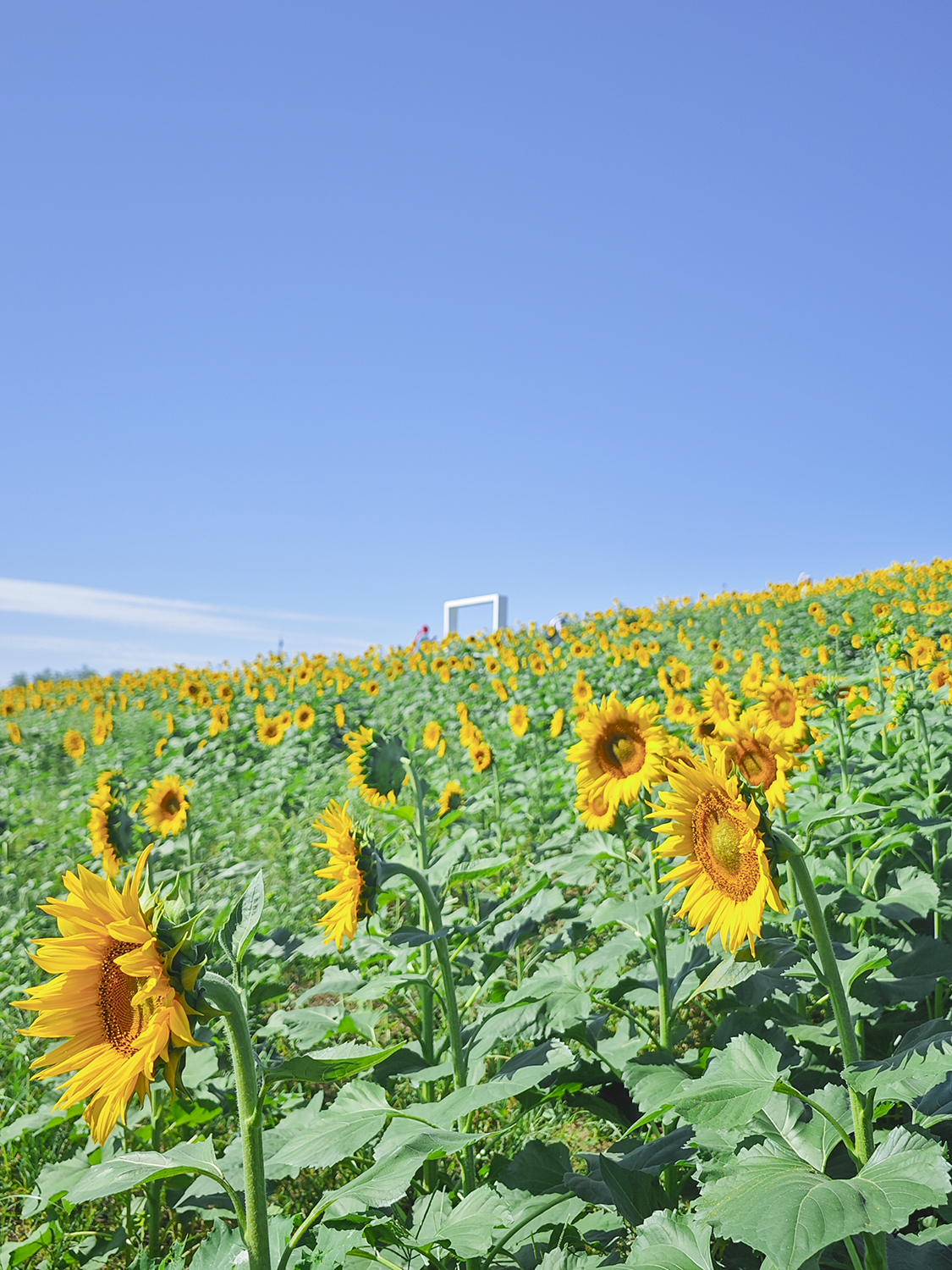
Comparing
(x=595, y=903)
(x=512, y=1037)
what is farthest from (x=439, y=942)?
(x=595, y=903)

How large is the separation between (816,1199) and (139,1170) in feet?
3.78

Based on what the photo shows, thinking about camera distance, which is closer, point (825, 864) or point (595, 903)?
point (825, 864)

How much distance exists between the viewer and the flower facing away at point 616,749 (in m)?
2.82

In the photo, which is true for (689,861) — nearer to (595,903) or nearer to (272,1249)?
(272,1249)

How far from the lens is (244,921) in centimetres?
147

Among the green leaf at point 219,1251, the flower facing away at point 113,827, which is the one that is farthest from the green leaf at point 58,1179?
the flower facing away at point 113,827

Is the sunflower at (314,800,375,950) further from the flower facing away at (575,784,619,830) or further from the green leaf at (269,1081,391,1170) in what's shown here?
the flower facing away at (575,784,619,830)

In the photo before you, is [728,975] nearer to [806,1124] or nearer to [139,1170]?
[806,1124]

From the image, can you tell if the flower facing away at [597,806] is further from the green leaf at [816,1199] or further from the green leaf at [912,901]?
A: the green leaf at [816,1199]

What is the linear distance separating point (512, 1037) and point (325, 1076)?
3.02 ft

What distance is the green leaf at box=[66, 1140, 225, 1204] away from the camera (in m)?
1.48

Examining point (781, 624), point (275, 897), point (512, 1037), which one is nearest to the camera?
point (512, 1037)

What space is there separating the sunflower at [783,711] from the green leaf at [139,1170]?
2.40 meters

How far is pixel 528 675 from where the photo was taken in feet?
37.2
